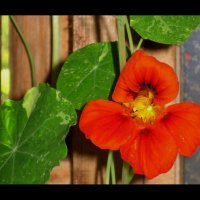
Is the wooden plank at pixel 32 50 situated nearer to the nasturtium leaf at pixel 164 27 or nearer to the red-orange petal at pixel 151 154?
the nasturtium leaf at pixel 164 27

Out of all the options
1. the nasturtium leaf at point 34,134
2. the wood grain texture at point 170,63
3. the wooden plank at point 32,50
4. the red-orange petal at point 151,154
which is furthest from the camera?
the wooden plank at point 32,50

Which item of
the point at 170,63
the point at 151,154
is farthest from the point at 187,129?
the point at 170,63

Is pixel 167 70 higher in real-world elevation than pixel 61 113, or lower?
higher

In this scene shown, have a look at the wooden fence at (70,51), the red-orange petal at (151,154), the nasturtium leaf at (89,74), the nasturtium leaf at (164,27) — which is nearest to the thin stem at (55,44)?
the wooden fence at (70,51)

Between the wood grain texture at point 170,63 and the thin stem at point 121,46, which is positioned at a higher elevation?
the thin stem at point 121,46

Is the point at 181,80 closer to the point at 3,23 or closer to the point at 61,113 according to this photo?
the point at 61,113

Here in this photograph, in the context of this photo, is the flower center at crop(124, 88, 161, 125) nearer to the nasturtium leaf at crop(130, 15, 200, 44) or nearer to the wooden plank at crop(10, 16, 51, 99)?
the nasturtium leaf at crop(130, 15, 200, 44)
